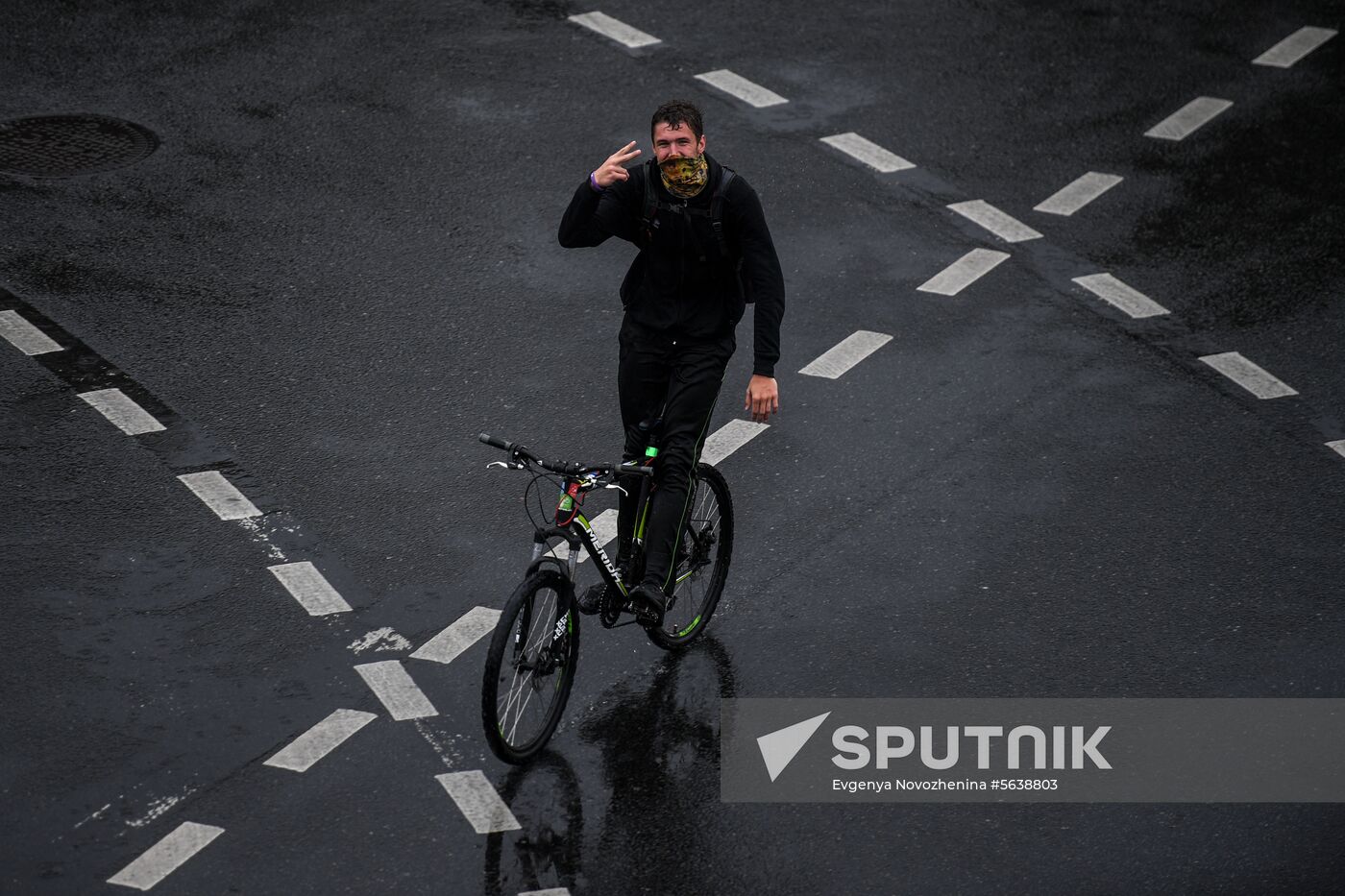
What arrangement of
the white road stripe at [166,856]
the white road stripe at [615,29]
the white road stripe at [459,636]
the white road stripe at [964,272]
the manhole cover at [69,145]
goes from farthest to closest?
the white road stripe at [615,29] → the manhole cover at [69,145] → the white road stripe at [964,272] → the white road stripe at [459,636] → the white road stripe at [166,856]

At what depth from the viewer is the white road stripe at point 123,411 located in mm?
8453

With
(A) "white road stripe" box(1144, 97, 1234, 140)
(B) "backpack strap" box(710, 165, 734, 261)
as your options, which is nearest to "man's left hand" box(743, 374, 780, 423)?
(B) "backpack strap" box(710, 165, 734, 261)

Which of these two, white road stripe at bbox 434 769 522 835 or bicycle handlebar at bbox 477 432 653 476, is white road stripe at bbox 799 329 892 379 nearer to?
bicycle handlebar at bbox 477 432 653 476

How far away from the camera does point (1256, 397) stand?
930 cm

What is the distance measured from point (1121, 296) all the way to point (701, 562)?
426 cm

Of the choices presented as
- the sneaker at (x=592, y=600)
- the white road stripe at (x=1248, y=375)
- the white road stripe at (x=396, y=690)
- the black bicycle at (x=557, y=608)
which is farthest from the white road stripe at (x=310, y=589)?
the white road stripe at (x=1248, y=375)

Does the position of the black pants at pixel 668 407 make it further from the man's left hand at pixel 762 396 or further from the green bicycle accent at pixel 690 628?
the green bicycle accent at pixel 690 628

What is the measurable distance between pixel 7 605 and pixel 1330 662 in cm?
574

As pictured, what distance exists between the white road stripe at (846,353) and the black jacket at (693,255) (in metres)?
2.63

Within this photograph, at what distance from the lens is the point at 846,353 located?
31.4 feet

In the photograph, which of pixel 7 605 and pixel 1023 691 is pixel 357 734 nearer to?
pixel 7 605

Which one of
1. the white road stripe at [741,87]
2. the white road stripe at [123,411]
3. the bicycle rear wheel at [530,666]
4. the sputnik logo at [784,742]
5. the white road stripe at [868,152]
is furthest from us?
the white road stripe at [741,87]

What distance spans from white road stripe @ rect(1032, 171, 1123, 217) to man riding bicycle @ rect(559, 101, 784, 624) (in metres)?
5.14

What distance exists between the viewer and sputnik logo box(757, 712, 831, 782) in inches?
258
